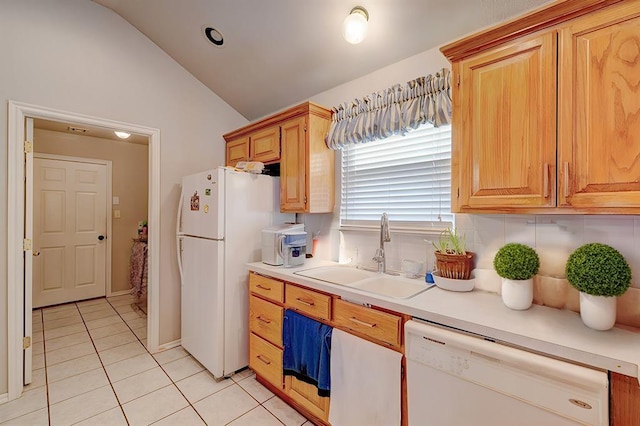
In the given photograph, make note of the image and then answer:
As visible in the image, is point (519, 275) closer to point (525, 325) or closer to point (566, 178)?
point (525, 325)

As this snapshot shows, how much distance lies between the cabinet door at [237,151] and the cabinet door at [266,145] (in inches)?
5.3

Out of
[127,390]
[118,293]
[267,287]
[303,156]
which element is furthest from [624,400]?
[118,293]

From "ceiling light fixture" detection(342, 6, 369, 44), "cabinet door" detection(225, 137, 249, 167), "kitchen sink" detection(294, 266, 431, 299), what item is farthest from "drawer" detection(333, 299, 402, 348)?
"cabinet door" detection(225, 137, 249, 167)

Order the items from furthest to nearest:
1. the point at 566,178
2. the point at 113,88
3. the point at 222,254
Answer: the point at 113,88
the point at 222,254
the point at 566,178

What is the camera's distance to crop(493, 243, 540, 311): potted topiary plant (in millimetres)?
1311

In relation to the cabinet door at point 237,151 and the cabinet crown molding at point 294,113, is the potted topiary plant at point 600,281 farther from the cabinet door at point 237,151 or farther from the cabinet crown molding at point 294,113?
the cabinet door at point 237,151

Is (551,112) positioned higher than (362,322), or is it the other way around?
(551,112)

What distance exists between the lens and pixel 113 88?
8.11 feet

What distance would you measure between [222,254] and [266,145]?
3.52ft

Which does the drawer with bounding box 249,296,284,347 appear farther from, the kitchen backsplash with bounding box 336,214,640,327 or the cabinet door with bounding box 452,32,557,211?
the cabinet door with bounding box 452,32,557,211

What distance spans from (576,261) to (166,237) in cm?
304

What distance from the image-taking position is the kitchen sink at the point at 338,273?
78.0 inches

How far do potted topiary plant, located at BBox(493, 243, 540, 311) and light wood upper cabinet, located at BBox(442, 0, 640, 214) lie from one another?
23 centimetres

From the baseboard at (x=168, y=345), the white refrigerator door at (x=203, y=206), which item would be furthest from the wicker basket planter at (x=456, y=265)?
the baseboard at (x=168, y=345)
